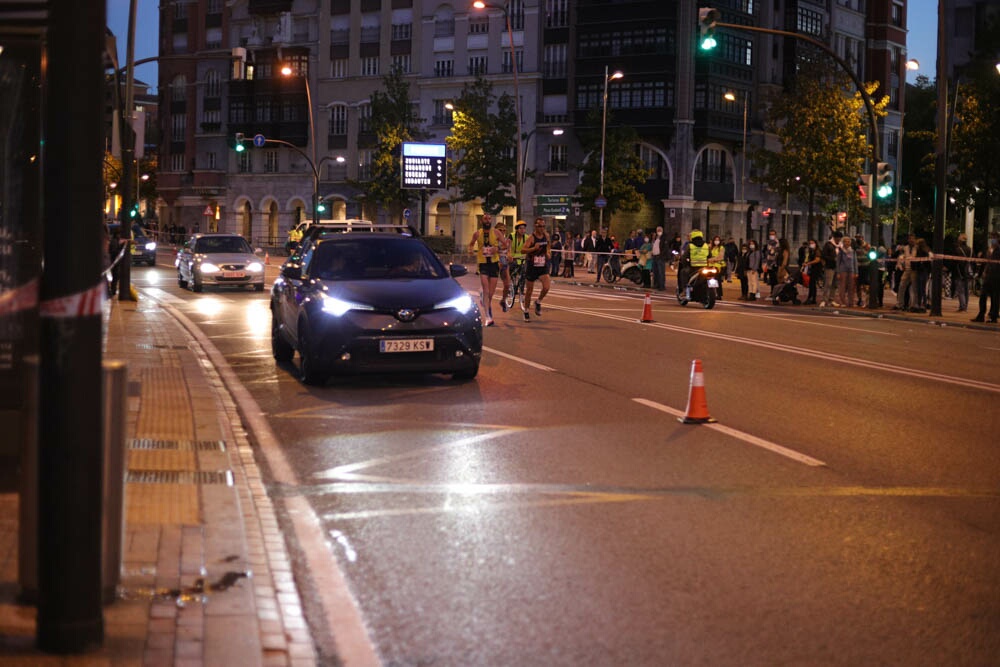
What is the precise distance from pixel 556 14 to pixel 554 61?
2.67m

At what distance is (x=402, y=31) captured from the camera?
86562 millimetres

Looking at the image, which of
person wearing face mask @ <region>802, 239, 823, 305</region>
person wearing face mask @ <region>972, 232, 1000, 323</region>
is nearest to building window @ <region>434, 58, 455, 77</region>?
person wearing face mask @ <region>802, 239, 823, 305</region>

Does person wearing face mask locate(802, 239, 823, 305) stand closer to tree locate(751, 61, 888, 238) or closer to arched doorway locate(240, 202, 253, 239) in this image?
tree locate(751, 61, 888, 238)

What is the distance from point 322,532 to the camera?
7.18 meters

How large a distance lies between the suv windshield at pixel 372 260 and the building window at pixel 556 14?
208 ft

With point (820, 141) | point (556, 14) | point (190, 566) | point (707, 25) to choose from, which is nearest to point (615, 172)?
point (556, 14)

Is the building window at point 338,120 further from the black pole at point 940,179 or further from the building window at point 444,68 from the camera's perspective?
the black pole at point 940,179

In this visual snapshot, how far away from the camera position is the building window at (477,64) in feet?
265

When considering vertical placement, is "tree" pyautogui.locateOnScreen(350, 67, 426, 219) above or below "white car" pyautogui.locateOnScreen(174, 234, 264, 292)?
above

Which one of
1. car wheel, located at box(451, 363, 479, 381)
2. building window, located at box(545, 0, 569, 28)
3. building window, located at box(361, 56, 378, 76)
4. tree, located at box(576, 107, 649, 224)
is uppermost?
building window, located at box(545, 0, 569, 28)

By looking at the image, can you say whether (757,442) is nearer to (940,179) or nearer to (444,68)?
(940,179)

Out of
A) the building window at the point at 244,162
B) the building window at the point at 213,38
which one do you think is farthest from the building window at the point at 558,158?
the building window at the point at 213,38

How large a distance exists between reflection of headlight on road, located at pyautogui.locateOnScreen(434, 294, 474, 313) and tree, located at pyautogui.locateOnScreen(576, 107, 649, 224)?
5289cm

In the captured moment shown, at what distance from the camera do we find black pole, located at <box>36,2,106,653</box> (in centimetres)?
479
